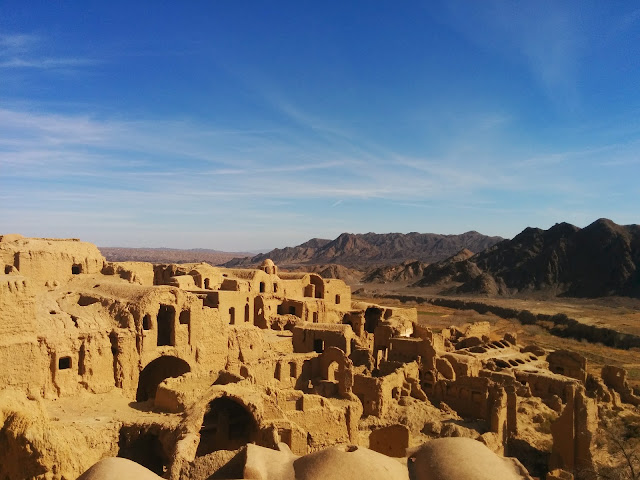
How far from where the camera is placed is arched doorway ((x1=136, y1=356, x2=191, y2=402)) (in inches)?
730

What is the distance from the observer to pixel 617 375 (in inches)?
1005

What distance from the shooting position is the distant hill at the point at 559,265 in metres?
74.9

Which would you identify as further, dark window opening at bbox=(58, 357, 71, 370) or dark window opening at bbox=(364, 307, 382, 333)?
dark window opening at bbox=(364, 307, 382, 333)

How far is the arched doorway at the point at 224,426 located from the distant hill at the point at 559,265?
71.6 meters

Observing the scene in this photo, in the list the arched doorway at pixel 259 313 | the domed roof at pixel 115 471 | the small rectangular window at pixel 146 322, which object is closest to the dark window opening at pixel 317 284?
the arched doorway at pixel 259 313

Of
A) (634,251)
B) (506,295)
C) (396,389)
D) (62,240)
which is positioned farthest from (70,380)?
(634,251)

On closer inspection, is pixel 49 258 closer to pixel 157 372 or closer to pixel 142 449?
pixel 157 372

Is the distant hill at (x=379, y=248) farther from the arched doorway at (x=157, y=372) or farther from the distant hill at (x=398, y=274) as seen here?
the arched doorway at (x=157, y=372)

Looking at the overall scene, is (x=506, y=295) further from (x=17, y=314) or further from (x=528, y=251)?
(x=17, y=314)

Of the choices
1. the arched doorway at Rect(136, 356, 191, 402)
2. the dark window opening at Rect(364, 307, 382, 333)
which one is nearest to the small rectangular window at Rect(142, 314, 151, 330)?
A: the arched doorway at Rect(136, 356, 191, 402)

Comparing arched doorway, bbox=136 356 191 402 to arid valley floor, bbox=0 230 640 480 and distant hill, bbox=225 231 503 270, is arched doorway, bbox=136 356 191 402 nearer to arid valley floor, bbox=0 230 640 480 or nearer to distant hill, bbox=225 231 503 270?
arid valley floor, bbox=0 230 640 480

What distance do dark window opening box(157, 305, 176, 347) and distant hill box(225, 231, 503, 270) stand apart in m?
140

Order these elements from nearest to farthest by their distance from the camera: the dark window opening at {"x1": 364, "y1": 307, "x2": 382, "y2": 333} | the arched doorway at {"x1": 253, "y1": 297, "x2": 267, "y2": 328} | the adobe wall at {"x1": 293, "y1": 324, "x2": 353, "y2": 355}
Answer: the adobe wall at {"x1": 293, "y1": 324, "x2": 353, "y2": 355} → the arched doorway at {"x1": 253, "y1": 297, "x2": 267, "y2": 328} → the dark window opening at {"x1": 364, "y1": 307, "x2": 382, "y2": 333}

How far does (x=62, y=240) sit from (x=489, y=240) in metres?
170
